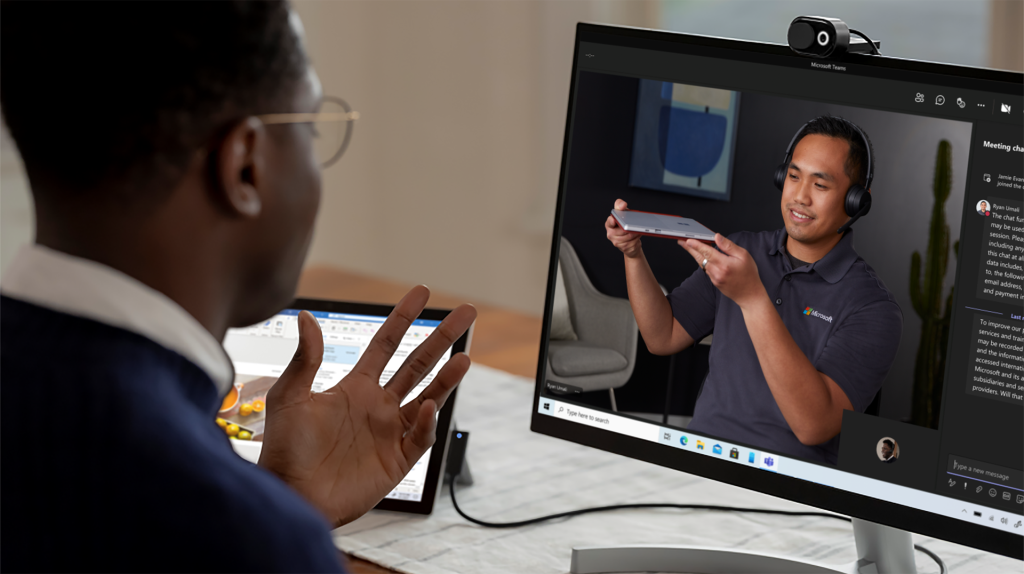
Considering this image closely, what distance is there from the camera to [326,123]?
697 mm

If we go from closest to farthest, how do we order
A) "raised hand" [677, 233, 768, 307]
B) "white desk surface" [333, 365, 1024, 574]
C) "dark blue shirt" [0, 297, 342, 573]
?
"dark blue shirt" [0, 297, 342, 573] → "raised hand" [677, 233, 768, 307] → "white desk surface" [333, 365, 1024, 574]

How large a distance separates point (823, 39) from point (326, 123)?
0.44m

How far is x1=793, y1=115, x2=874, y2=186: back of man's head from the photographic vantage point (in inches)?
32.7

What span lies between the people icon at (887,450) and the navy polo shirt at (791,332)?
0.03 metres

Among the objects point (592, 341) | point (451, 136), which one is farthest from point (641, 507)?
point (451, 136)

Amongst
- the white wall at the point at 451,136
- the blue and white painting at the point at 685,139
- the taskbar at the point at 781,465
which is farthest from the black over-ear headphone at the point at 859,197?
the white wall at the point at 451,136

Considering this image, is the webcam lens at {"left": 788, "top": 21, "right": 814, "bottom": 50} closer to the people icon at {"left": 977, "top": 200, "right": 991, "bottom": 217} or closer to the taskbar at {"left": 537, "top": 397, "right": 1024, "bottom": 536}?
the people icon at {"left": 977, "top": 200, "right": 991, "bottom": 217}

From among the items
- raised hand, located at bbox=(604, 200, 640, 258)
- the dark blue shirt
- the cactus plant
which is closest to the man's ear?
the dark blue shirt

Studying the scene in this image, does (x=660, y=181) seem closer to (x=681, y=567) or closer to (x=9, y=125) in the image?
(x=681, y=567)

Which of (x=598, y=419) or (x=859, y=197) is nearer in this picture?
(x=859, y=197)

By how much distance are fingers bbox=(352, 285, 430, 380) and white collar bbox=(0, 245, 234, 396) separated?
328 mm

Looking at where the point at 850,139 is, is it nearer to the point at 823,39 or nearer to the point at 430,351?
the point at 823,39

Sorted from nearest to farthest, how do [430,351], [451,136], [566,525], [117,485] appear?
[117,485]
[430,351]
[566,525]
[451,136]

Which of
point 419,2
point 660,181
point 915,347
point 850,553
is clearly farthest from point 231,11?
point 419,2
